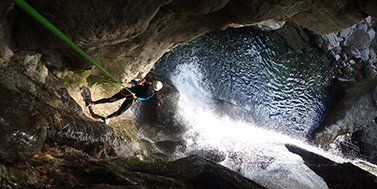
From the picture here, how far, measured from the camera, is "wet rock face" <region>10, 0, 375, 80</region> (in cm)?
204

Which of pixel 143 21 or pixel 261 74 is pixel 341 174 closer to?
pixel 143 21

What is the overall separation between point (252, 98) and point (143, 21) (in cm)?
914

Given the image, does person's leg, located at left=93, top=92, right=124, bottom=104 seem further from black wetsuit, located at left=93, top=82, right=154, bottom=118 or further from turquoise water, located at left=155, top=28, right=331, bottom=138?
turquoise water, located at left=155, top=28, right=331, bottom=138

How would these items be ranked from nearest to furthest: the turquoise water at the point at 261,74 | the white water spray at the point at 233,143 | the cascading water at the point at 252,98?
the white water spray at the point at 233,143 < the cascading water at the point at 252,98 < the turquoise water at the point at 261,74

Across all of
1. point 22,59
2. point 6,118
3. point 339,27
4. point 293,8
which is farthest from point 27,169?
point 339,27

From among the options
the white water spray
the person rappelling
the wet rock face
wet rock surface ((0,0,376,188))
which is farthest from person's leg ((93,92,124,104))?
the white water spray

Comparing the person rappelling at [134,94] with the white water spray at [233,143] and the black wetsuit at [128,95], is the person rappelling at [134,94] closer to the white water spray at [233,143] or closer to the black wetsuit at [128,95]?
the black wetsuit at [128,95]

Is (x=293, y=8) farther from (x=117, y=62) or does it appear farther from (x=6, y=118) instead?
(x=6, y=118)

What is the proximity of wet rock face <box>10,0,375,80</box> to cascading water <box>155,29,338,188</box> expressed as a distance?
140 inches

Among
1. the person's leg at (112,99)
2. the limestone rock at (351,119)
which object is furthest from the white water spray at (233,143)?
the limestone rock at (351,119)

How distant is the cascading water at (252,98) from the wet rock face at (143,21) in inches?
140

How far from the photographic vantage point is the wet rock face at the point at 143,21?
2.04 metres

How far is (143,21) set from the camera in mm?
2414

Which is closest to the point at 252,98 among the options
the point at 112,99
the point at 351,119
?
the point at 351,119
